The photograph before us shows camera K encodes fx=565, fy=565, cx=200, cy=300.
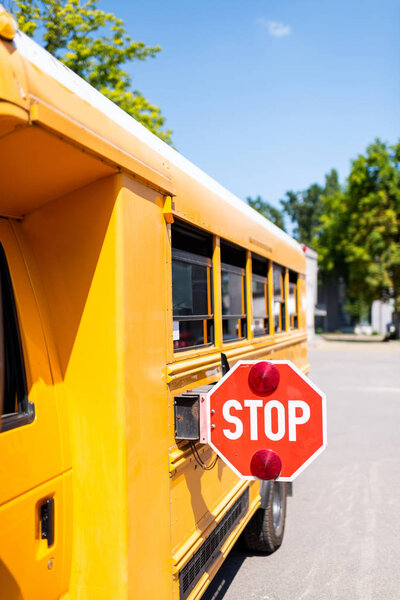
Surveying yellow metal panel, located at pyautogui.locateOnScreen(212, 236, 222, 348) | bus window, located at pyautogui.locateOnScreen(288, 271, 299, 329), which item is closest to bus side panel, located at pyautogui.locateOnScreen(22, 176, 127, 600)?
yellow metal panel, located at pyautogui.locateOnScreen(212, 236, 222, 348)

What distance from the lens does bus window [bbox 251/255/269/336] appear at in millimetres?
4414

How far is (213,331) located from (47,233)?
1366mm

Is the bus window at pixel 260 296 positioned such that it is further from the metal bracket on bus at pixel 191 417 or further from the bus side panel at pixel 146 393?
the bus side panel at pixel 146 393

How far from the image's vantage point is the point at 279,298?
537 centimetres

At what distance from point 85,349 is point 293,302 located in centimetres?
453

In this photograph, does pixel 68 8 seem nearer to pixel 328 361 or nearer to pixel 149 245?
pixel 149 245

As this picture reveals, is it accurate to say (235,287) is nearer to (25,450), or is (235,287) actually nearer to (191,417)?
(191,417)

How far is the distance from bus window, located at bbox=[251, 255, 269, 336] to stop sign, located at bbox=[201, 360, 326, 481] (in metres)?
1.68

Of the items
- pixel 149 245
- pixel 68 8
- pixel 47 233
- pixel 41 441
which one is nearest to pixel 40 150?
pixel 47 233

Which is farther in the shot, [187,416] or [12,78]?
[187,416]

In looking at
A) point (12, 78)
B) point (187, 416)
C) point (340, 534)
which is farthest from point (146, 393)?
point (340, 534)

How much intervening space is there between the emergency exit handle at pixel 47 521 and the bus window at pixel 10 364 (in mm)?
311

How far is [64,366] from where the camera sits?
2240 mm

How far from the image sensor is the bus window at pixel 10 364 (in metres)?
1.94
